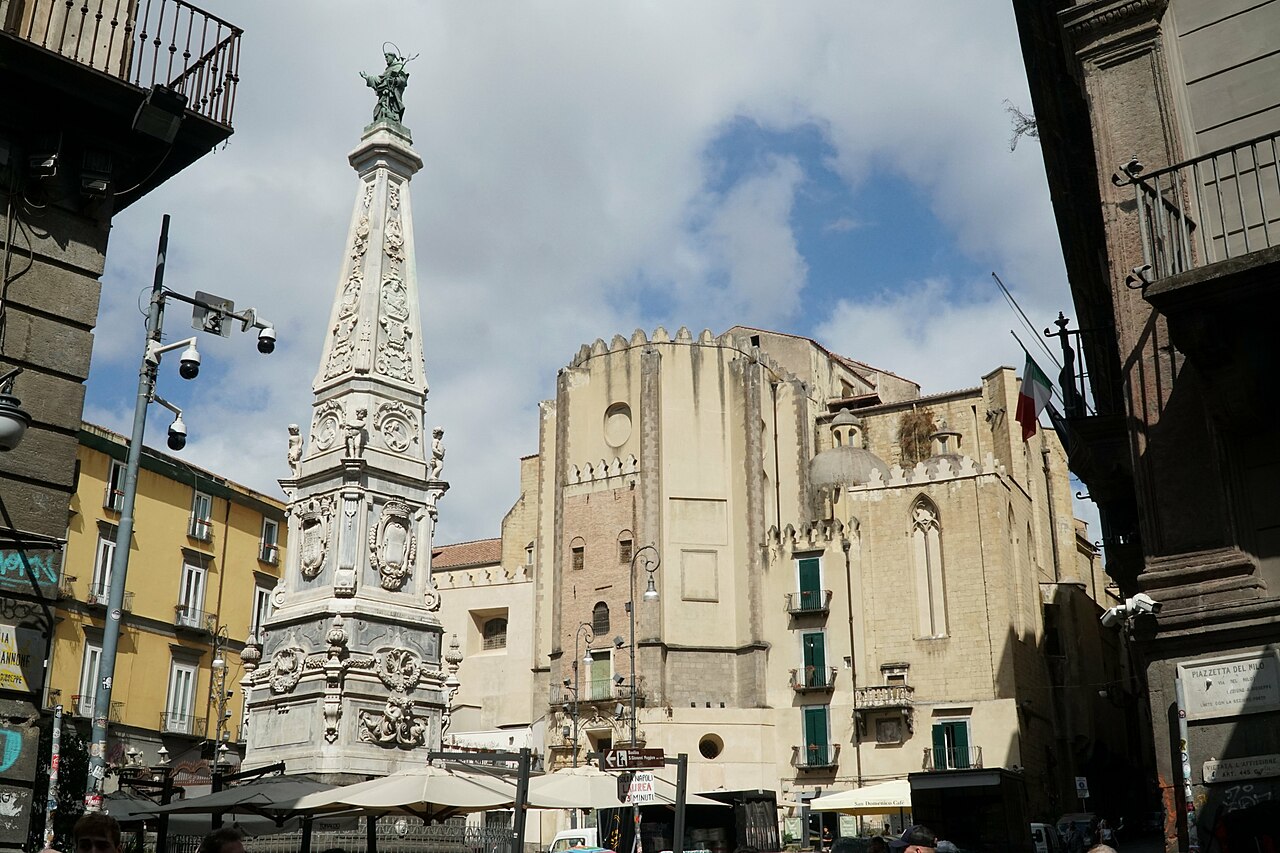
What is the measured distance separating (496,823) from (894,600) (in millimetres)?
25103

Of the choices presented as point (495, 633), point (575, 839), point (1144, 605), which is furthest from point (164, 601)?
point (1144, 605)

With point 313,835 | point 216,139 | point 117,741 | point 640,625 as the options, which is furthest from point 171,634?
point 216,139

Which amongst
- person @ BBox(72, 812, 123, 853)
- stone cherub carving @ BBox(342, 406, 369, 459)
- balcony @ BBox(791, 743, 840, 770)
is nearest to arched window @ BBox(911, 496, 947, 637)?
balcony @ BBox(791, 743, 840, 770)

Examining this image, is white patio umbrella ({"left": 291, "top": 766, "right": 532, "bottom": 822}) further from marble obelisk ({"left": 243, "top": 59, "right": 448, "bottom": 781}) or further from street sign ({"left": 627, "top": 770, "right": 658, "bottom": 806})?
marble obelisk ({"left": 243, "top": 59, "right": 448, "bottom": 781})

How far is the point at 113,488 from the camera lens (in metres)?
37.5

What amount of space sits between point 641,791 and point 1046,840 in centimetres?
2302

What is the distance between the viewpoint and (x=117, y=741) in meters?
34.8

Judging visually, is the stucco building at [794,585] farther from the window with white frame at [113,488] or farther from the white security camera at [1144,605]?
the white security camera at [1144,605]

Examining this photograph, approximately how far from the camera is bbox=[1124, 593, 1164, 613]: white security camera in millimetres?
9398

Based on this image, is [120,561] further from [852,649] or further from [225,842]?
[852,649]

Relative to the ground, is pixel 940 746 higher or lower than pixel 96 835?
higher

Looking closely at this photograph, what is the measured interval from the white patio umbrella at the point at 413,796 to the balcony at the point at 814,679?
3145cm

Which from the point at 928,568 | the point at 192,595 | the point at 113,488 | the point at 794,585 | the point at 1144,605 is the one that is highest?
the point at 113,488

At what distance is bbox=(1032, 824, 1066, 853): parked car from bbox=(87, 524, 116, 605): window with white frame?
25.9 m
